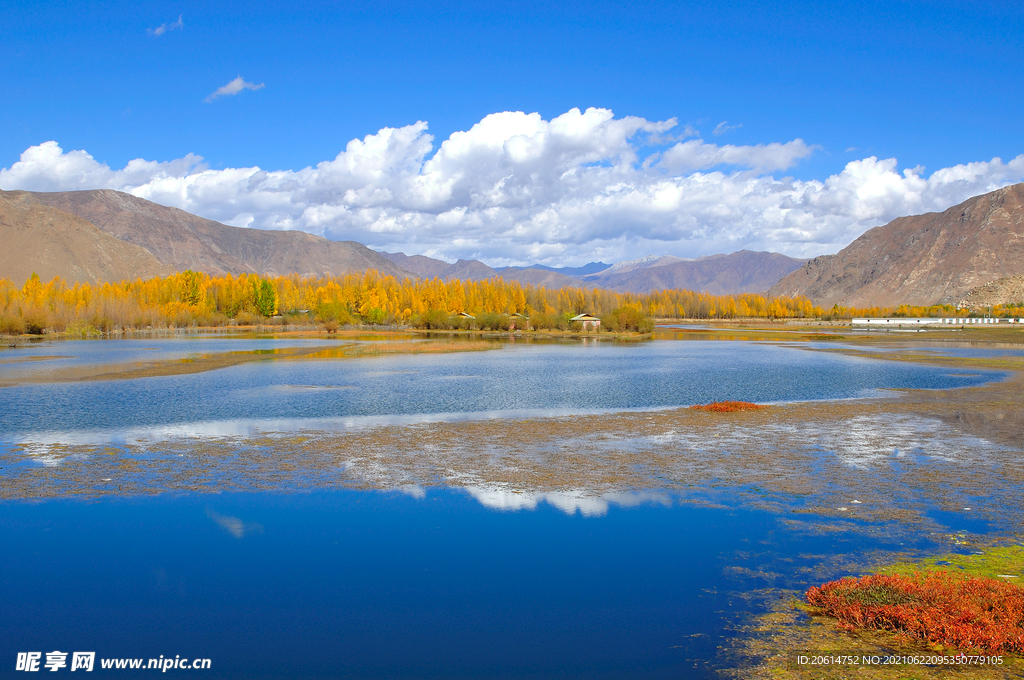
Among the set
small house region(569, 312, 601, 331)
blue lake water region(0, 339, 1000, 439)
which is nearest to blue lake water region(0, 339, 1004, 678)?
blue lake water region(0, 339, 1000, 439)

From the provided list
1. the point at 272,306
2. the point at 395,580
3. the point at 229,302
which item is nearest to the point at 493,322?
the point at 272,306

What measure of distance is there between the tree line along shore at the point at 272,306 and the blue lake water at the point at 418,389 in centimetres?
6232

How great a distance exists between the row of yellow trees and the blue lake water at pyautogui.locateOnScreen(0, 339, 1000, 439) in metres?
64.4

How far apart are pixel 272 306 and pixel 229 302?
8.70 m

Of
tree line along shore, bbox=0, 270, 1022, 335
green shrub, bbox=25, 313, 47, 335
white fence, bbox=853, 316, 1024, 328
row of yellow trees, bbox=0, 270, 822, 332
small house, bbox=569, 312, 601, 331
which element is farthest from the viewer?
white fence, bbox=853, 316, 1024, 328

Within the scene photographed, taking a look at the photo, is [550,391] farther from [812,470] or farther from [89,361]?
[89,361]

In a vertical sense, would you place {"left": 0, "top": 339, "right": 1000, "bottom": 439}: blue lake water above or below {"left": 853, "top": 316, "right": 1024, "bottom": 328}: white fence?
below

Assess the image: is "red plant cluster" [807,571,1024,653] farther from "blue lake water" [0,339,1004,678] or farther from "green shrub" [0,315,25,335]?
"green shrub" [0,315,25,335]

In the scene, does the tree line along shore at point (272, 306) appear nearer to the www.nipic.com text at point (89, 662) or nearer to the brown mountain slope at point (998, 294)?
the brown mountain slope at point (998, 294)

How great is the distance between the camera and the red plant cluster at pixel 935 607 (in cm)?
717

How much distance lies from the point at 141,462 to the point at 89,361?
3777cm

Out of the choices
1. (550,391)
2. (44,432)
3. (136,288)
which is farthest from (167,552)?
(136,288)

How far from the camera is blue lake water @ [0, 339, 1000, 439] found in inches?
930

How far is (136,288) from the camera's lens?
13550 centimetres
